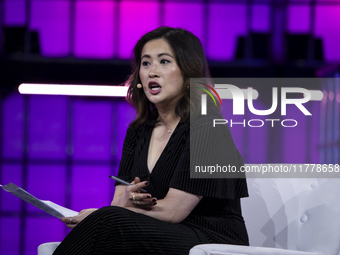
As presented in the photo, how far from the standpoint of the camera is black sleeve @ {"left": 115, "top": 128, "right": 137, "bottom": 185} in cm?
165

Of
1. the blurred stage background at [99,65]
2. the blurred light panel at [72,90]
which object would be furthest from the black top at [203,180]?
the blurred stage background at [99,65]

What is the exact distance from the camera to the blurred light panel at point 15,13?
4.05 metres

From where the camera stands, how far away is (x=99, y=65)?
3.84 metres

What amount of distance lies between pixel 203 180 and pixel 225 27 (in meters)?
3.14

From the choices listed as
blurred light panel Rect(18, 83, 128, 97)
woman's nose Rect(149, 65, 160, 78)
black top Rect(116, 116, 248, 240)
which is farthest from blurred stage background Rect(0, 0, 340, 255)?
black top Rect(116, 116, 248, 240)

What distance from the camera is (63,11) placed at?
13.5 ft

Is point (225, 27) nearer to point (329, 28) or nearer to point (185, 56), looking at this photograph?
point (329, 28)

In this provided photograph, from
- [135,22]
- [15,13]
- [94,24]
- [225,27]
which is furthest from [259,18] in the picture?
[15,13]

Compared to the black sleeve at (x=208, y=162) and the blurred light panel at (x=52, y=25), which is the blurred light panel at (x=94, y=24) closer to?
the blurred light panel at (x=52, y=25)

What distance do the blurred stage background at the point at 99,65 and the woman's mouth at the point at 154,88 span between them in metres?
2.38

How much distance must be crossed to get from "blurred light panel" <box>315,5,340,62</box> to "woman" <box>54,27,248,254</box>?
9.24 feet

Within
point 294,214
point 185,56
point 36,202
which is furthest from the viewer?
point 294,214

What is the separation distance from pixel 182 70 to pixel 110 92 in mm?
2324

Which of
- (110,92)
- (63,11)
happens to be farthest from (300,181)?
(63,11)
